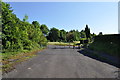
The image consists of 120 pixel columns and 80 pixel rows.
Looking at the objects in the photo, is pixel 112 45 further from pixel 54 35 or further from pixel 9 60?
pixel 54 35

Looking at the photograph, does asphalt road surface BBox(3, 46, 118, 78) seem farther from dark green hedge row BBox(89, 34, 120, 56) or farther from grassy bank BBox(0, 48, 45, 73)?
dark green hedge row BBox(89, 34, 120, 56)

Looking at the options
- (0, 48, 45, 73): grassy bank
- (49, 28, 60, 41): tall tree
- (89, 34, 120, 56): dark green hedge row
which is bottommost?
(0, 48, 45, 73): grassy bank

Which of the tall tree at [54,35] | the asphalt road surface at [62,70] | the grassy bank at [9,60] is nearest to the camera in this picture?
the asphalt road surface at [62,70]

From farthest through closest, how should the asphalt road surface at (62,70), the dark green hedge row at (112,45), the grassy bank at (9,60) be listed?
the dark green hedge row at (112,45) → the grassy bank at (9,60) → the asphalt road surface at (62,70)

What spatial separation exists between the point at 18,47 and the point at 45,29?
60.8 meters

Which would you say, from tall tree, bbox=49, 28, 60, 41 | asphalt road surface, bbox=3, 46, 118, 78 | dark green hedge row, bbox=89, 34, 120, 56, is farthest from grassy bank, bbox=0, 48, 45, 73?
tall tree, bbox=49, 28, 60, 41

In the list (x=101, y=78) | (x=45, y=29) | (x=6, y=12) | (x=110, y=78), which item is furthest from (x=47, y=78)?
(x=45, y=29)

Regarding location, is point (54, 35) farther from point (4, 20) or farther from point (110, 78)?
point (110, 78)

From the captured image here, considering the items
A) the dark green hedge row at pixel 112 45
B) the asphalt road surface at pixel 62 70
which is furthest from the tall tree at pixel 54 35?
the asphalt road surface at pixel 62 70

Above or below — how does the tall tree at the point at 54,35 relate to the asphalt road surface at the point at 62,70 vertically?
above

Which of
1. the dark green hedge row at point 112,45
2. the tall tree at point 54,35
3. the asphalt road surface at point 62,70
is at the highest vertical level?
the tall tree at point 54,35

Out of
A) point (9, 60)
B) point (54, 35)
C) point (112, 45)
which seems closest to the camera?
point (9, 60)

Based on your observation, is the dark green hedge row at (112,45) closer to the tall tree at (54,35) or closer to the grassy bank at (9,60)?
the grassy bank at (9,60)

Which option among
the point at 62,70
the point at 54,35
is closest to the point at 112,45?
the point at 62,70
